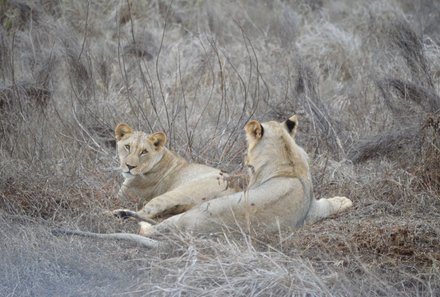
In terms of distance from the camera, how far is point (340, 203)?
698cm

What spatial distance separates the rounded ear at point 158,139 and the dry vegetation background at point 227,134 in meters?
0.45

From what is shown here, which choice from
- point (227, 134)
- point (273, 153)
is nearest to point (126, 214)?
point (273, 153)

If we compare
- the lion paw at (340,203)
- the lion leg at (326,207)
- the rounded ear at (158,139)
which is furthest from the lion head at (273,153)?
the rounded ear at (158,139)

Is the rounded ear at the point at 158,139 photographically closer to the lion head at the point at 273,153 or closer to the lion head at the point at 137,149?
the lion head at the point at 137,149

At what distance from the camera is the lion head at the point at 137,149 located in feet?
24.8

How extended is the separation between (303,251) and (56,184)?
2272 mm

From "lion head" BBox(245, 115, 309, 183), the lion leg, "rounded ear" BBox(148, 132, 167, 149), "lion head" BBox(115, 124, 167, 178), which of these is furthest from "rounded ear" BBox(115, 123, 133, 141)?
the lion leg

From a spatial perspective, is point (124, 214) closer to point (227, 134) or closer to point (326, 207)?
point (326, 207)

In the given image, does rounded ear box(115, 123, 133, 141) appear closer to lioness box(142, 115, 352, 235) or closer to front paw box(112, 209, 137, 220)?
front paw box(112, 209, 137, 220)

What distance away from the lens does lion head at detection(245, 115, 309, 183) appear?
6.66 m

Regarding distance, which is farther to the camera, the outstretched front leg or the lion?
the outstretched front leg

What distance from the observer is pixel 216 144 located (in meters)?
8.58

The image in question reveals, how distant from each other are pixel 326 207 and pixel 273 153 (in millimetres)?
551

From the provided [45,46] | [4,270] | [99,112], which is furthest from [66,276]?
[45,46]
